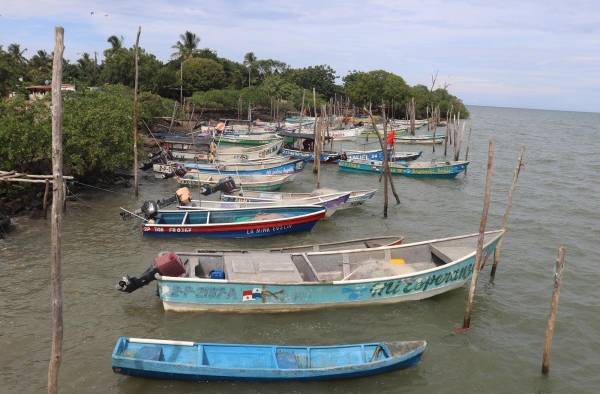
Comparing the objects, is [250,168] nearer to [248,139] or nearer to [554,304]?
[248,139]

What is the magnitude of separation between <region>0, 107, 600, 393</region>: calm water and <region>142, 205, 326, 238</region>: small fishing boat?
1.21ft

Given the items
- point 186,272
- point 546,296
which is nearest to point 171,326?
point 186,272

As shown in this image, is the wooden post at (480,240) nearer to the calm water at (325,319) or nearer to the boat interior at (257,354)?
the calm water at (325,319)

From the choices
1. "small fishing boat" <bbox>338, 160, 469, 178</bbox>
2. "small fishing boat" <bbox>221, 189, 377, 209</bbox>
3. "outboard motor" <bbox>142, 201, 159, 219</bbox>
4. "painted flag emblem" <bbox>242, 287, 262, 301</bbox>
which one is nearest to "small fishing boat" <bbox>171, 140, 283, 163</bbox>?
"small fishing boat" <bbox>338, 160, 469, 178</bbox>

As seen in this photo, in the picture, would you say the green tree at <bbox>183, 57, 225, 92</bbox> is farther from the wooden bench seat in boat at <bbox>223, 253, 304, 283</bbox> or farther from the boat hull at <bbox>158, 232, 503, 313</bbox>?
the boat hull at <bbox>158, 232, 503, 313</bbox>

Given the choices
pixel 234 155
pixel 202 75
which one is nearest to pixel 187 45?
pixel 202 75

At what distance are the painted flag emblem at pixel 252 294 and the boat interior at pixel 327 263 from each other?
0.23 metres

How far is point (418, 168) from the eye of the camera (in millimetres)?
28281

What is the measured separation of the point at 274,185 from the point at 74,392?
15.8 m

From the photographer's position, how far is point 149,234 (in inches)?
621

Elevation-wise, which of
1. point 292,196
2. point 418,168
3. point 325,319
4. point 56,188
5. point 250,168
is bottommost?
point 325,319

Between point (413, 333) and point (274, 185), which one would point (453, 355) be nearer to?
point (413, 333)

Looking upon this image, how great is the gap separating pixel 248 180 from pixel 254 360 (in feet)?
50.6

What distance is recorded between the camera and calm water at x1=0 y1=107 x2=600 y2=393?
8.68 meters
